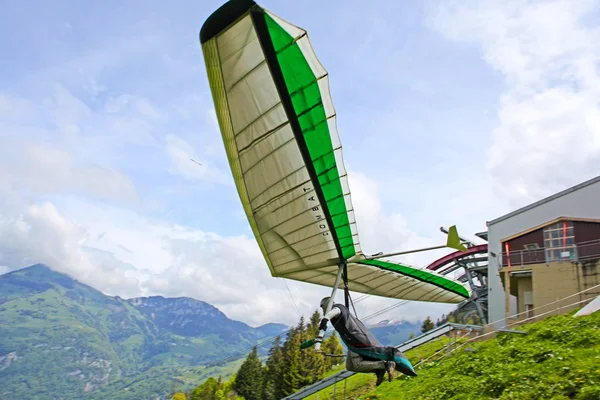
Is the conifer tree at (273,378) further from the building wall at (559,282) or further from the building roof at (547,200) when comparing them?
the building wall at (559,282)

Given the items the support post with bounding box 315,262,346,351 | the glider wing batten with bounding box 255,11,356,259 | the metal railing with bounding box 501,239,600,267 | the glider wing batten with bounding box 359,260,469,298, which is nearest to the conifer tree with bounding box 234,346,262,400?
the metal railing with bounding box 501,239,600,267

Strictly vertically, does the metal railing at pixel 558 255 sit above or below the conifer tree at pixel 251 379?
above

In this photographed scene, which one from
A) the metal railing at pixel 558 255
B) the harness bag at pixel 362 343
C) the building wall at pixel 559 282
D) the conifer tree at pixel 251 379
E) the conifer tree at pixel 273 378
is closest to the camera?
the harness bag at pixel 362 343

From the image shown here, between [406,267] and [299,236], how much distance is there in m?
4.32

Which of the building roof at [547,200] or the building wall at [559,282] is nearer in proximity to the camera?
the building wall at [559,282]

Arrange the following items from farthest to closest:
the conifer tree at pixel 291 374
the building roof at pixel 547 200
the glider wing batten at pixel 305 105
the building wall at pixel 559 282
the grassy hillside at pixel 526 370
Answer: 1. the conifer tree at pixel 291 374
2. the building roof at pixel 547 200
3. the building wall at pixel 559 282
4. the grassy hillside at pixel 526 370
5. the glider wing batten at pixel 305 105

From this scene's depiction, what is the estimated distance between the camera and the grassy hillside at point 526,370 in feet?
25.1

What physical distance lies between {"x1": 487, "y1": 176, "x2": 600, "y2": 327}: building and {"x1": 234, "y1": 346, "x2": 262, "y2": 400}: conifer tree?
52697 millimetres

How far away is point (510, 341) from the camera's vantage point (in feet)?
43.6

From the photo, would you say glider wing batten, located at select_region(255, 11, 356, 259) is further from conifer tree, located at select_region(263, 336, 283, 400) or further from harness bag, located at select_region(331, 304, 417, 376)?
conifer tree, located at select_region(263, 336, 283, 400)

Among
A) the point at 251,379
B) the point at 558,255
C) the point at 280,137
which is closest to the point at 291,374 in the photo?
the point at 251,379

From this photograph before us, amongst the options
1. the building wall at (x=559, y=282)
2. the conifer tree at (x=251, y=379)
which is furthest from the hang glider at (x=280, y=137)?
the conifer tree at (x=251, y=379)

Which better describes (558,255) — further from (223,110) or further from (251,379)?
(251,379)

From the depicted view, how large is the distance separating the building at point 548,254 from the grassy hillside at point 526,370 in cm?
277
